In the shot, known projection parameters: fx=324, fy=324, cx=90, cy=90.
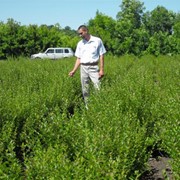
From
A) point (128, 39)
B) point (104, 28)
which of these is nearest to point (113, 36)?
point (128, 39)

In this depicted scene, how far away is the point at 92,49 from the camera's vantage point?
23.0ft

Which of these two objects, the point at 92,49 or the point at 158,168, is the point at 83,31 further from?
the point at 158,168

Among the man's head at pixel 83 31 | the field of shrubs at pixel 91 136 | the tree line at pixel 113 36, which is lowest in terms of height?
the field of shrubs at pixel 91 136

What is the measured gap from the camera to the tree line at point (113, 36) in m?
30.1

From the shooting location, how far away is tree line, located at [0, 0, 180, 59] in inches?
1184

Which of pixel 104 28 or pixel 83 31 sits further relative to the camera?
pixel 104 28

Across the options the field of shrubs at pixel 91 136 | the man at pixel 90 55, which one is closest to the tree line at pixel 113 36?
the man at pixel 90 55

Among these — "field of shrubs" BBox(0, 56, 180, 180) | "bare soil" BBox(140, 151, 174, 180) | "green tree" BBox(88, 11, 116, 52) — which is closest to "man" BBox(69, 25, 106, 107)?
"field of shrubs" BBox(0, 56, 180, 180)

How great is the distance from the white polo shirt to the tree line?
18636 mm

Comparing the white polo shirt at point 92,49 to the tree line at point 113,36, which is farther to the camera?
the tree line at point 113,36

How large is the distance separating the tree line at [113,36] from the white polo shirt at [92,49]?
61.1 feet

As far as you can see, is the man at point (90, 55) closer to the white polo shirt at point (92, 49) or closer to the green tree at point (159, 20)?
the white polo shirt at point (92, 49)

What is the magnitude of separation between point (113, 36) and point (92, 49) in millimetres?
26665

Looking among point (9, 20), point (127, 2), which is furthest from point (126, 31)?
point (127, 2)
